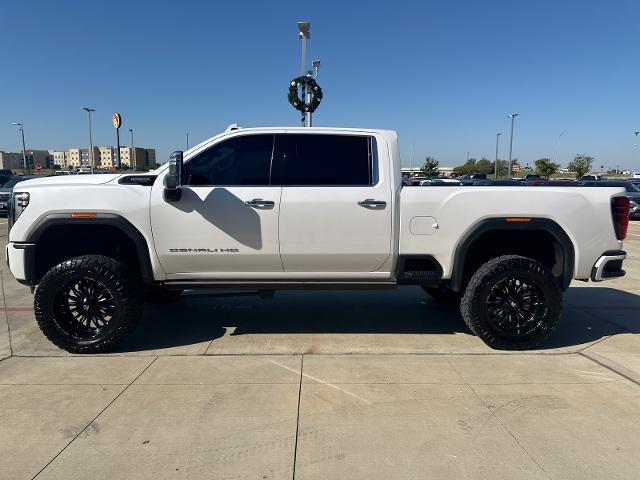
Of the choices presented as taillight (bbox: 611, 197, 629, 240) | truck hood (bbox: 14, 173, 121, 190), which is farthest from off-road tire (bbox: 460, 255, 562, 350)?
truck hood (bbox: 14, 173, 121, 190)

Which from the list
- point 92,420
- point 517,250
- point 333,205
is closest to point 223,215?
point 333,205

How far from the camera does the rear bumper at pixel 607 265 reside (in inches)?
184

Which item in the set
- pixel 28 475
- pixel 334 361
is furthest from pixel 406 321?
pixel 28 475

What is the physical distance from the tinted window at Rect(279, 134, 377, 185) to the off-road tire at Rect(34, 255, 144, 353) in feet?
5.88

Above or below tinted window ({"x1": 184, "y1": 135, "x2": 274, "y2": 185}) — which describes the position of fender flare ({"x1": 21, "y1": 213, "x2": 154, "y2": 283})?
below

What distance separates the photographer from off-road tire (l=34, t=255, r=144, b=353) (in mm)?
4488

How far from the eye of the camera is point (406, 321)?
5758 mm

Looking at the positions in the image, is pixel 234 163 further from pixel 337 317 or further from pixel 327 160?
pixel 337 317

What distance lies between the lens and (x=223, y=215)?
4.54 m

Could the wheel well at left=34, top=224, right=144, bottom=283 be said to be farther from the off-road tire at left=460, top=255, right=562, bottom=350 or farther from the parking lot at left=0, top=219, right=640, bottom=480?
the off-road tire at left=460, top=255, right=562, bottom=350

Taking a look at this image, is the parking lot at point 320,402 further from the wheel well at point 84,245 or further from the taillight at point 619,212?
the taillight at point 619,212

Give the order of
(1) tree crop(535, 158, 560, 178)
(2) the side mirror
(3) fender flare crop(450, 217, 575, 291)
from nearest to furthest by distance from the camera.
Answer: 1. (2) the side mirror
2. (3) fender flare crop(450, 217, 575, 291)
3. (1) tree crop(535, 158, 560, 178)

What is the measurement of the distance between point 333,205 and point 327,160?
477mm

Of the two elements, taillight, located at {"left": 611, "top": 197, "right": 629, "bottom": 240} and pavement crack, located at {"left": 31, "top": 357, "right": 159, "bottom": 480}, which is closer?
pavement crack, located at {"left": 31, "top": 357, "right": 159, "bottom": 480}
